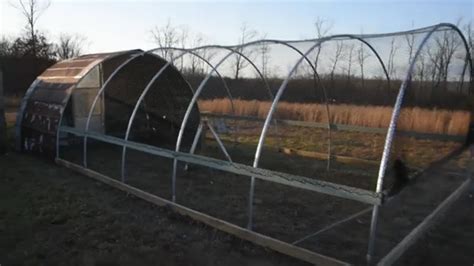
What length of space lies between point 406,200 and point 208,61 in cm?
491

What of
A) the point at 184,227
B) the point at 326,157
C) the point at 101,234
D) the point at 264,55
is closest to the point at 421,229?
the point at 184,227

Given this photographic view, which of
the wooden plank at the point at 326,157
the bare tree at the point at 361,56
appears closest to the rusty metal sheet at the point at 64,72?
→ the wooden plank at the point at 326,157

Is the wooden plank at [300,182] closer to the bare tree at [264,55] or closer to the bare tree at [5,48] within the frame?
the bare tree at [264,55]

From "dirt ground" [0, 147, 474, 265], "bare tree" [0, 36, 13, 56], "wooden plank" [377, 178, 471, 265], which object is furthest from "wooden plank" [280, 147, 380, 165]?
"bare tree" [0, 36, 13, 56]

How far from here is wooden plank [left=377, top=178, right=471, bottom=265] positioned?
365cm

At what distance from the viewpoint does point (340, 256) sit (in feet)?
13.3

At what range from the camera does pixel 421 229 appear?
4.50 meters

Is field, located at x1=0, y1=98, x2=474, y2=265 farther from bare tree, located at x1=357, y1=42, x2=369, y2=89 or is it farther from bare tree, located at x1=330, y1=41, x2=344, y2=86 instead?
bare tree, located at x1=330, y1=41, x2=344, y2=86

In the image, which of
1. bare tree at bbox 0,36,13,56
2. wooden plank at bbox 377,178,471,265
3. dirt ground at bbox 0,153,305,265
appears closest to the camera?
wooden plank at bbox 377,178,471,265

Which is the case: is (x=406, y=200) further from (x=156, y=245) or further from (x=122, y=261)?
(x=122, y=261)

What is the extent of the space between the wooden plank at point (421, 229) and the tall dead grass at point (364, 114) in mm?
908

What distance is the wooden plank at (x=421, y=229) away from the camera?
3654 millimetres

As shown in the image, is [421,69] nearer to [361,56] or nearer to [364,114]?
[361,56]

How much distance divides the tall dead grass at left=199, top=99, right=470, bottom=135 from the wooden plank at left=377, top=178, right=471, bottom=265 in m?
0.91
